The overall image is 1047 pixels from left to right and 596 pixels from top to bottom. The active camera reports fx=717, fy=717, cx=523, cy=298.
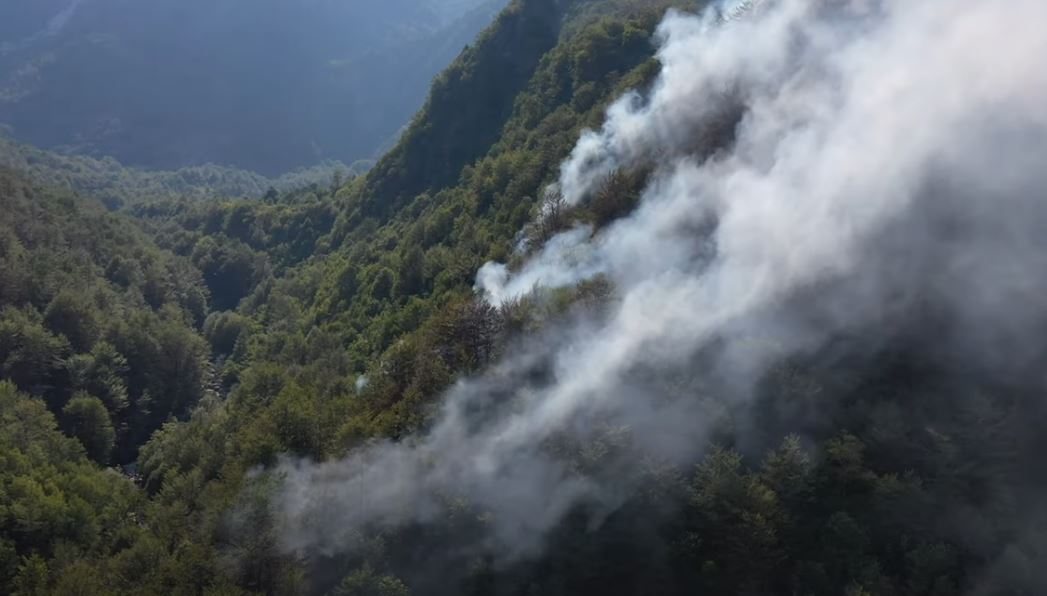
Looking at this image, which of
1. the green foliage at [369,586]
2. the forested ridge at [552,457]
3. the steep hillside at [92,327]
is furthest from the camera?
the steep hillside at [92,327]

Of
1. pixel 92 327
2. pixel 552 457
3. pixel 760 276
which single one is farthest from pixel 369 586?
pixel 92 327

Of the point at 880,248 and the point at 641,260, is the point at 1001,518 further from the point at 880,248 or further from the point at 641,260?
the point at 641,260

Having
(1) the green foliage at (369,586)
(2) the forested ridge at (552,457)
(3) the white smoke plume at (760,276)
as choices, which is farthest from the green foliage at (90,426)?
(1) the green foliage at (369,586)

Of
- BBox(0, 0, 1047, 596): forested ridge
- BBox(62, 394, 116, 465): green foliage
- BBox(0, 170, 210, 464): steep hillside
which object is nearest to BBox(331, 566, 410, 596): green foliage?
BBox(0, 0, 1047, 596): forested ridge

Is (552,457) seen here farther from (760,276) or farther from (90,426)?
(90,426)

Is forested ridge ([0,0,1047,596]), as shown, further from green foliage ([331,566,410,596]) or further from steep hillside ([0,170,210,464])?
steep hillside ([0,170,210,464])

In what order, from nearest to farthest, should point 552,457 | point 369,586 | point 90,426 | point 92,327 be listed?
point 369,586
point 552,457
point 90,426
point 92,327

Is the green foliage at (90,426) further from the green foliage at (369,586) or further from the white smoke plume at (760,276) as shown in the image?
the green foliage at (369,586)

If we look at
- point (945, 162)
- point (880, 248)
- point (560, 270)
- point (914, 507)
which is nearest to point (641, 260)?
point (560, 270)

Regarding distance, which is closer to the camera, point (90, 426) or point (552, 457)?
point (552, 457)
